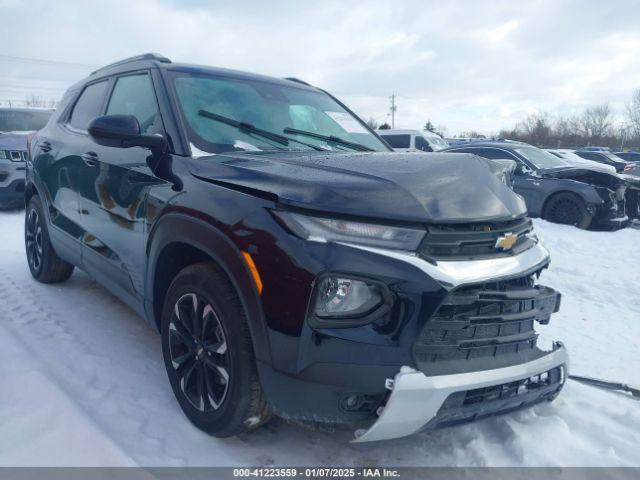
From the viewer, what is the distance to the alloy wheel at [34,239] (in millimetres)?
4617

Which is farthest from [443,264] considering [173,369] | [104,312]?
[104,312]

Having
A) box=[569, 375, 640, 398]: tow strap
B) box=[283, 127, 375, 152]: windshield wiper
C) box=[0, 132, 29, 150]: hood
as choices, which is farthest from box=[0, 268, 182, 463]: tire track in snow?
box=[0, 132, 29, 150]: hood

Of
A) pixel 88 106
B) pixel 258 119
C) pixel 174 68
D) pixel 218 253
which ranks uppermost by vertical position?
pixel 174 68

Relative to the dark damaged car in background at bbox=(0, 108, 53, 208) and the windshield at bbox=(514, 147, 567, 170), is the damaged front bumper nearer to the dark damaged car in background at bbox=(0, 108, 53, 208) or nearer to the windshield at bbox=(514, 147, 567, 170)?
the dark damaged car in background at bbox=(0, 108, 53, 208)

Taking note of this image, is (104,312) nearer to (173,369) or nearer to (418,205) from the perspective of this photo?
(173,369)

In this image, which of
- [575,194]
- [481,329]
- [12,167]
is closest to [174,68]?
[481,329]

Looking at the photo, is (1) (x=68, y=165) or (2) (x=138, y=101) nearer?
(2) (x=138, y=101)

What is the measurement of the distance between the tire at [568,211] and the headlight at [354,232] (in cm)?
791

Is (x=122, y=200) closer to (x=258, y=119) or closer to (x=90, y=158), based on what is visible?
(x=90, y=158)

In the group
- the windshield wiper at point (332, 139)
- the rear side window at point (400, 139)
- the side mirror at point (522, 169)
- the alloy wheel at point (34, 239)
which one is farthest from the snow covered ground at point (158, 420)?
the rear side window at point (400, 139)

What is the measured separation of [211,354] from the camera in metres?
2.31

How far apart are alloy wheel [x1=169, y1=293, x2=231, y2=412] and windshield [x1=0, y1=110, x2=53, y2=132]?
8.64 metres

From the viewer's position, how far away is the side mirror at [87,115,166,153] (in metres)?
2.57

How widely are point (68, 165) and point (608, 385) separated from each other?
397 cm
